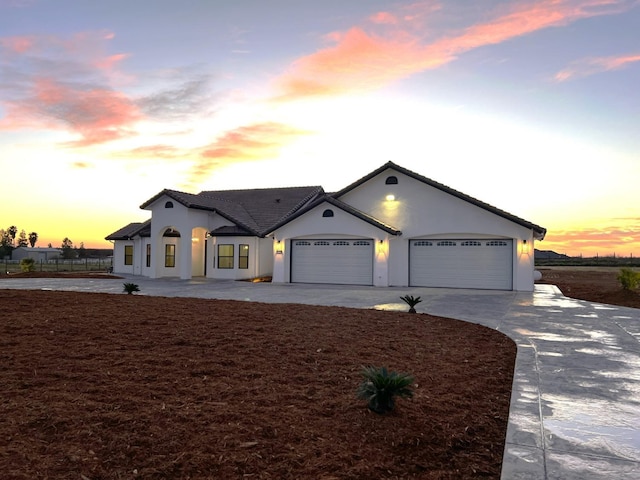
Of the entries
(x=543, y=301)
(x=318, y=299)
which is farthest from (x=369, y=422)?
(x=543, y=301)

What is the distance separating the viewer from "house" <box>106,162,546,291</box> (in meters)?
21.3

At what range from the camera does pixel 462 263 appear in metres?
21.9

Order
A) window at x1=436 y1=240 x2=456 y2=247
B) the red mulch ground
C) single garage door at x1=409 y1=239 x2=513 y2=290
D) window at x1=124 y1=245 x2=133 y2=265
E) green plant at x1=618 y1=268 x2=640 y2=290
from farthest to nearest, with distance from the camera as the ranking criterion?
1. window at x1=124 y1=245 x2=133 y2=265
2. window at x1=436 y1=240 x2=456 y2=247
3. single garage door at x1=409 y1=239 x2=513 y2=290
4. green plant at x1=618 y1=268 x2=640 y2=290
5. the red mulch ground

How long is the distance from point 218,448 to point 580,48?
687 inches

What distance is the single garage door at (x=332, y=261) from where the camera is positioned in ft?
76.3

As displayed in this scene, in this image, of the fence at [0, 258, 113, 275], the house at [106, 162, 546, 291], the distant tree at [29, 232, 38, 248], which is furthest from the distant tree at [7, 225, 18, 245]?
the house at [106, 162, 546, 291]

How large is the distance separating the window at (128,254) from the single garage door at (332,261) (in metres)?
15.8

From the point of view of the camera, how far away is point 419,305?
14.3 metres

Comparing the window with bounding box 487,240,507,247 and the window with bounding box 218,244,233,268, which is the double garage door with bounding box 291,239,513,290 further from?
the window with bounding box 218,244,233,268

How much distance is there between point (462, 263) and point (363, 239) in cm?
564

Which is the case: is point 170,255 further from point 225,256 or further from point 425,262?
point 425,262

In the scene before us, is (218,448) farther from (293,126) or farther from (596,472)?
(293,126)

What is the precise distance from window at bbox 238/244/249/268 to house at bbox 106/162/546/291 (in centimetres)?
7

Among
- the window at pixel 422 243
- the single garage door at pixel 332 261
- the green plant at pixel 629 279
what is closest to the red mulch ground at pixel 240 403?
the green plant at pixel 629 279
